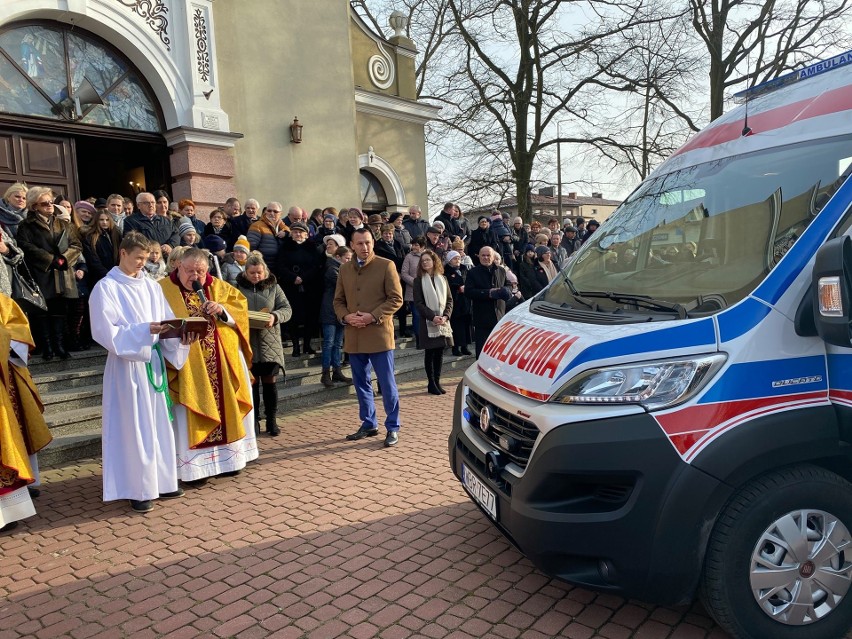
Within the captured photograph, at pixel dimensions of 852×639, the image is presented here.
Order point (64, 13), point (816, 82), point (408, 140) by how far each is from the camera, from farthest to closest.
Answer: point (408, 140)
point (64, 13)
point (816, 82)

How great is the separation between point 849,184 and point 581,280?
1355mm

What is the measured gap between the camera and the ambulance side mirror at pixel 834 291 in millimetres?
2410

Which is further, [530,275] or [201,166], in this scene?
[201,166]

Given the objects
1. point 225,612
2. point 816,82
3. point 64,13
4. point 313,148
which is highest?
point 64,13

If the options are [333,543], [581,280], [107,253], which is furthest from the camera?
[107,253]

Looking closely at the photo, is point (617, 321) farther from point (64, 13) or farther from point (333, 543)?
point (64, 13)

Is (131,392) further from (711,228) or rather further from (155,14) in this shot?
(155,14)

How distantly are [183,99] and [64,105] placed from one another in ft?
5.89

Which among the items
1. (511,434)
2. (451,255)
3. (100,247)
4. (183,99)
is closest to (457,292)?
(451,255)

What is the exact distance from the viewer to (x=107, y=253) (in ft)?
24.3

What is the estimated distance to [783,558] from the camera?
104 inches

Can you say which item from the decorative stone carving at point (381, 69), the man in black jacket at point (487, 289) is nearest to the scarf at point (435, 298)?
the man in black jacket at point (487, 289)

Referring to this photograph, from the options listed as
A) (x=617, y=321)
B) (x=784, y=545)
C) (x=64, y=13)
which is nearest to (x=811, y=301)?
(x=617, y=321)

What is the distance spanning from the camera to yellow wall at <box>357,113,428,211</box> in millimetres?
15508
